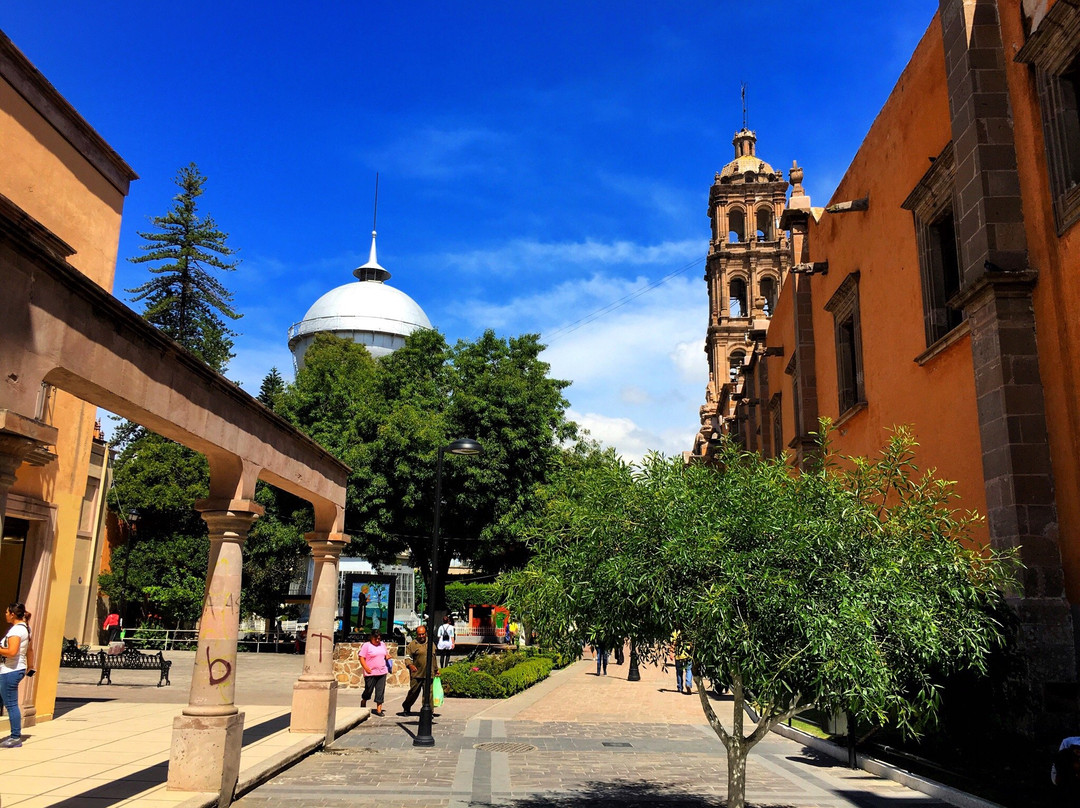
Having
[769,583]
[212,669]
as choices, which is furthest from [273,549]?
[769,583]

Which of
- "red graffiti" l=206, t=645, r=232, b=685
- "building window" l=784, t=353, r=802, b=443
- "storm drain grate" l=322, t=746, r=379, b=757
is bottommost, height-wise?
"storm drain grate" l=322, t=746, r=379, b=757

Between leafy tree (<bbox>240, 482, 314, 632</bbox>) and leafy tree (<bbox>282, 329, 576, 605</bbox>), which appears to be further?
leafy tree (<bbox>240, 482, 314, 632</bbox>)

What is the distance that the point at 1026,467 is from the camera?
9.37 meters

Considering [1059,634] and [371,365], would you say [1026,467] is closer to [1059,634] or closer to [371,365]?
[1059,634]

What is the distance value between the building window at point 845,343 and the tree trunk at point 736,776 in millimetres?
10815

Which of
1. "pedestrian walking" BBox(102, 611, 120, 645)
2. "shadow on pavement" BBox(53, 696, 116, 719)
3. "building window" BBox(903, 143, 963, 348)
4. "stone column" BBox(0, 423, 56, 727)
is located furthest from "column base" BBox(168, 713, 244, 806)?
"pedestrian walking" BBox(102, 611, 120, 645)

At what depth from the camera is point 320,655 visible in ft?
40.9

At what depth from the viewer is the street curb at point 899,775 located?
27.8ft

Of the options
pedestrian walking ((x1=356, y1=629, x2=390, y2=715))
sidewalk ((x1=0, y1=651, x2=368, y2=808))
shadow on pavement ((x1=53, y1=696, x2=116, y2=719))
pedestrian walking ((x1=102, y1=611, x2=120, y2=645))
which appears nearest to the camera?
sidewalk ((x1=0, y1=651, x2=368, y2=808))

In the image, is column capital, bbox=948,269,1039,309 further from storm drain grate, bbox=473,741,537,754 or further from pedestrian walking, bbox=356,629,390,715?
pedestrian walking, bbox=356,629,390,715

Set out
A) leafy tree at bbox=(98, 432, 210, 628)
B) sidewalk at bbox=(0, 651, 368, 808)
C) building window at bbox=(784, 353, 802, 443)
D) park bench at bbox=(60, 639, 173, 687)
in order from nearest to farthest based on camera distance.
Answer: sidewalk at bbox=(0, 651, 368, 808) → building window at bbox=(784, 353, 802, 443) → park bench at bbox=(60, 639, 173, 687) → leafy tree at bbox=(98, 432, 210, 628)

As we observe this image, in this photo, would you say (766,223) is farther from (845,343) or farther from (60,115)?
(60,115)

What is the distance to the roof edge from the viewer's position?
440 inches

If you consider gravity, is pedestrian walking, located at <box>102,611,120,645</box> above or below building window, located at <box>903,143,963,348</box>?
below
